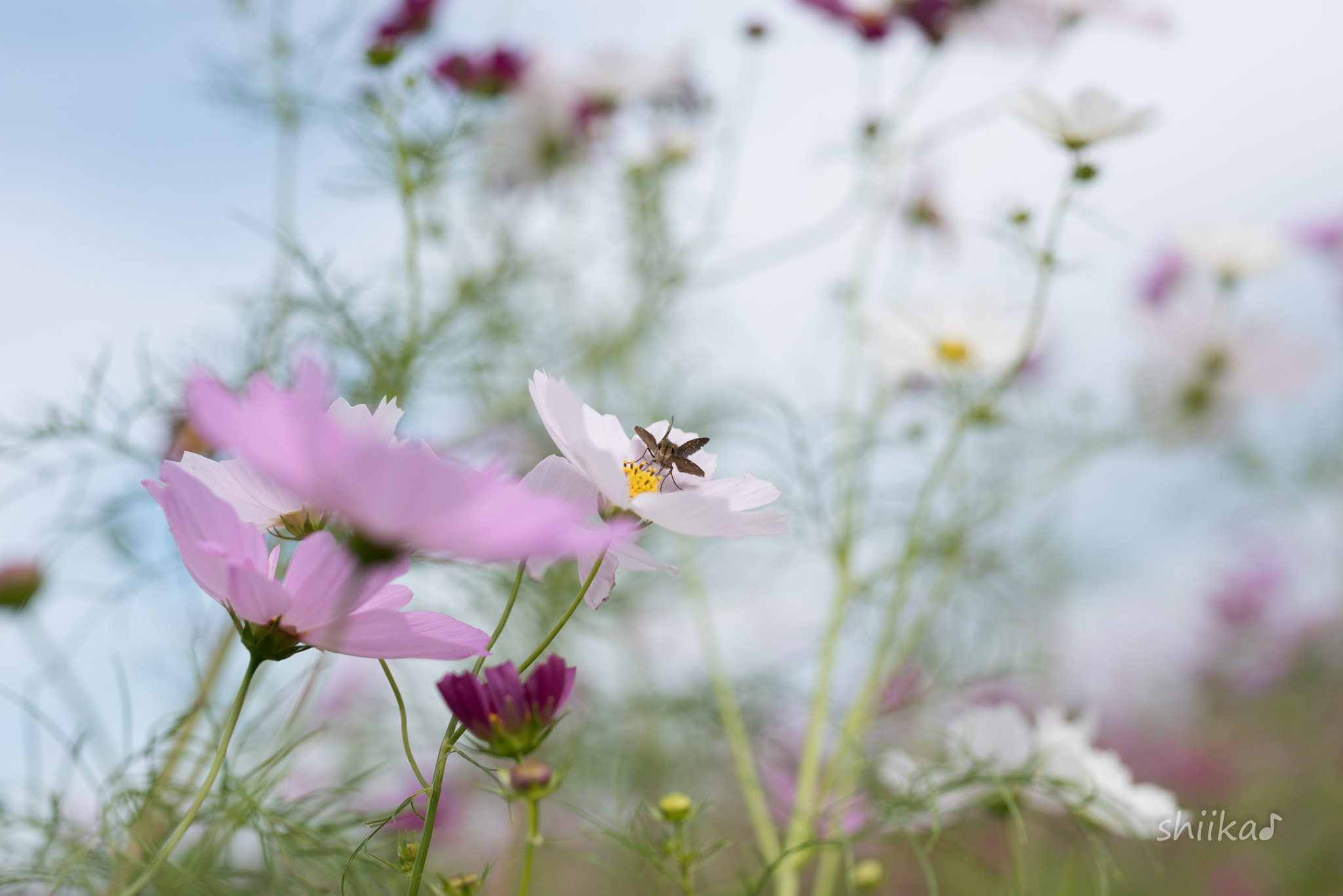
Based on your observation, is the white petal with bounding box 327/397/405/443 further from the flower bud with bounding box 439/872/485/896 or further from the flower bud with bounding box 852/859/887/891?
the flower bud with bounding box 852/859/887/891

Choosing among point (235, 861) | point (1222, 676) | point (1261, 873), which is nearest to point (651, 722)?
point (235, 861)

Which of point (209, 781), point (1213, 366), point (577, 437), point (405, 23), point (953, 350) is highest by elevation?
point (405, 23)

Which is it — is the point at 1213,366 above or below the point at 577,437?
above

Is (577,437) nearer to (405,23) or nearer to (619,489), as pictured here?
(619,489)

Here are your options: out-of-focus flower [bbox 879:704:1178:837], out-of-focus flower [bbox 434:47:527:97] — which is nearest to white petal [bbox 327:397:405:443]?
out-of-focus flower [bbox 879:704:1178:837]

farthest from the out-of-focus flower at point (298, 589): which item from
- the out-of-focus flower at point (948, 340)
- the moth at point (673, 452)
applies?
the out-of-focus flower at point (948, 340)

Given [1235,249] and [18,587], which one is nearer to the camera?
[18,587]

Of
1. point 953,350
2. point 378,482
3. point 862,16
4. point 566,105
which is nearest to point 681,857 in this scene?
point 378,482
